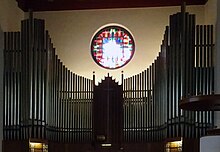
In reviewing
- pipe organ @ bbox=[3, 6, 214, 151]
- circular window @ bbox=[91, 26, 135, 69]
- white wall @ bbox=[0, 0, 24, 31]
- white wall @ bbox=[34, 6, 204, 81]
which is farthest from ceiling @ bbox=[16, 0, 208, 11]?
pipe organ @ bbox=[3, 6, 214, 151]

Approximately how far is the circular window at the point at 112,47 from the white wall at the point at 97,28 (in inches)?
5.8

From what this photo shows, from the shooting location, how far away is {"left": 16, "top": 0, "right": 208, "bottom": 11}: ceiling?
1577 centimetres

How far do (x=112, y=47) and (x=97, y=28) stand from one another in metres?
0.65

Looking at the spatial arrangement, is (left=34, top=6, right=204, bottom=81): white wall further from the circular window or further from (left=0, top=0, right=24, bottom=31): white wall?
(left=0, top=0, right=24, bottom=31): white wall

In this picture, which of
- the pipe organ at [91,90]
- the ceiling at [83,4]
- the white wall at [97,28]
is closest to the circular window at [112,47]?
the white wall at [97,28]

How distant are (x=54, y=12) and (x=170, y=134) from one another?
195 inches

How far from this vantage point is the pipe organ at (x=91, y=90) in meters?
13.6

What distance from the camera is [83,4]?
16.0 metres

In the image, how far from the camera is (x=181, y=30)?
13945mm

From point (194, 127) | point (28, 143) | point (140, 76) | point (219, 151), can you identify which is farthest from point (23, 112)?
point (219, 151)

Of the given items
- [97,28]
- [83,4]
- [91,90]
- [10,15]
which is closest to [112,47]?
[97,28]

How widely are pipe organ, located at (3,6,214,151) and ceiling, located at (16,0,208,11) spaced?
5.36ft

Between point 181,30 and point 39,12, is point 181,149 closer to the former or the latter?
point 181,30

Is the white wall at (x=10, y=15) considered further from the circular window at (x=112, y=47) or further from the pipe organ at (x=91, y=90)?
the circular window at (x=112, y=47)
